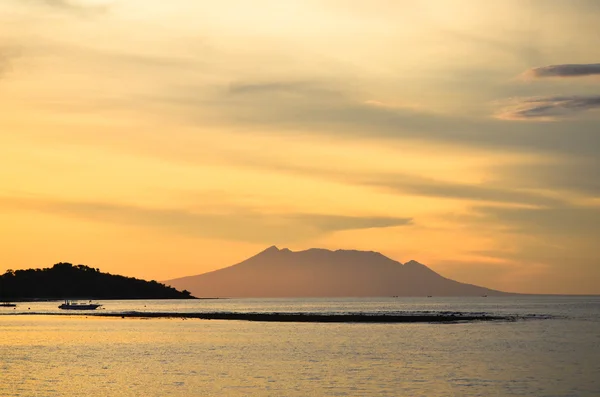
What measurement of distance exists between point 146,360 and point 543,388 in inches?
1654

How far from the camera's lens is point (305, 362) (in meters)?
84.2

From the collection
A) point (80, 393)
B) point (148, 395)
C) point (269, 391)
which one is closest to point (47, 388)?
point (80, 393)

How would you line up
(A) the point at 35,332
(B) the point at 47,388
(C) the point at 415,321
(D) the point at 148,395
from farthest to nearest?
(C) the point at 415,321 → (A) the point at 35,332 → (B) the point at 47,388 → (D) the point at 148,395

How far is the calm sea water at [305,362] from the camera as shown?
64.6 m

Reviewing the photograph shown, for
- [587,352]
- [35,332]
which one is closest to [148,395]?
[587,352]

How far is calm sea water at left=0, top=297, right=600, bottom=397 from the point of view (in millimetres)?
64625

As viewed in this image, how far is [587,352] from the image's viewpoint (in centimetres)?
9444

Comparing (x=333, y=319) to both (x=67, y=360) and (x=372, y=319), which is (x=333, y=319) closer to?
(x=372, y=319)

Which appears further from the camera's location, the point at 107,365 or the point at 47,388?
the point at 107,365

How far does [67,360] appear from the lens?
294 ft

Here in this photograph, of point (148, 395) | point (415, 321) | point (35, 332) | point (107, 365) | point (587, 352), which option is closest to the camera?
point (148, 395)

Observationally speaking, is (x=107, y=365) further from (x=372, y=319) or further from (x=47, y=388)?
(x=372, y=319)

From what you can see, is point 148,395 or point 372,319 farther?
point 372,319

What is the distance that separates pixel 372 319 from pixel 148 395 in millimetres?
117523
